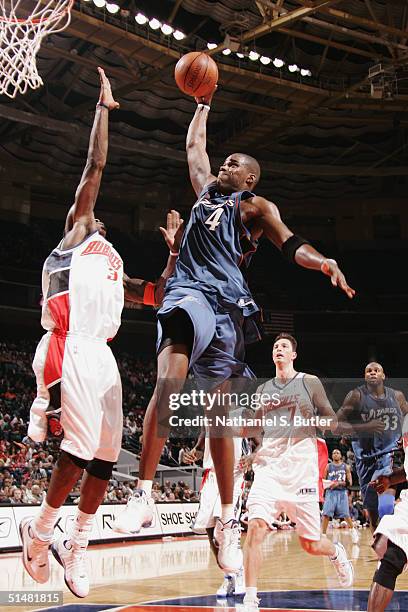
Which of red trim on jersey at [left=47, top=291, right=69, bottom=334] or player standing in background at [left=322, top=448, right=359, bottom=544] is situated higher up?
red trim on jersey at [left=47, top=291, right=69, bottom=334]

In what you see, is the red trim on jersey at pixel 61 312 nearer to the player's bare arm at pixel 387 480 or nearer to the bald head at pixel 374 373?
the player's bare arm at pixel 387 480

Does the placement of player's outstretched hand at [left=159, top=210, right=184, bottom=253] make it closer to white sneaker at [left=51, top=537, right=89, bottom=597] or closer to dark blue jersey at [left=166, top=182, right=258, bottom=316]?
dark blue jersey at [left=166, top=182, right=258, bottom=316]

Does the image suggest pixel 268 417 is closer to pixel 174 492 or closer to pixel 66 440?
pixel 66 440

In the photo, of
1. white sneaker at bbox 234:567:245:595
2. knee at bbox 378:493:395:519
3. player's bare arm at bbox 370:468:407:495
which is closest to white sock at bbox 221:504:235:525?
player's bare arm at bbox 370:468:407:495

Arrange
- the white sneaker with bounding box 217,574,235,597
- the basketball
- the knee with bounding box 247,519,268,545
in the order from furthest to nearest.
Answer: the white sneaker with bounding box 217,574,235,597, the knee with bounding box 247,519,268,545, the basketball

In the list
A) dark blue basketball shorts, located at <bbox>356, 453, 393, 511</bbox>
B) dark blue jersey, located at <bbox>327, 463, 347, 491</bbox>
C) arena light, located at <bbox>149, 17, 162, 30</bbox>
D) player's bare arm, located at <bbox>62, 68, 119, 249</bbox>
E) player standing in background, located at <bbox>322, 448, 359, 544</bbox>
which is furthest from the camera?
arena light, located at <bbox>149, 17, 162, 30</bbox>

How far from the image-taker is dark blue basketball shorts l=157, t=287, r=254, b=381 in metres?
4.42

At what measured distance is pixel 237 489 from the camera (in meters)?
7.20

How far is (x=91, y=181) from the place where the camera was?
197 inches

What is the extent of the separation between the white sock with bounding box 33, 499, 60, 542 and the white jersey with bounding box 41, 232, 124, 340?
1.09 metres

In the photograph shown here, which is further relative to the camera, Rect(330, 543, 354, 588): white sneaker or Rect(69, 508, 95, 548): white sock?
Rect(330, 543, 354, 588): white sneaker

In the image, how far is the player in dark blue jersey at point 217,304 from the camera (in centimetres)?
426

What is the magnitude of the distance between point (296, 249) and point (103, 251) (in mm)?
1365

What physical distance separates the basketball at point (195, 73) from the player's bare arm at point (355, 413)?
3.80 metres
